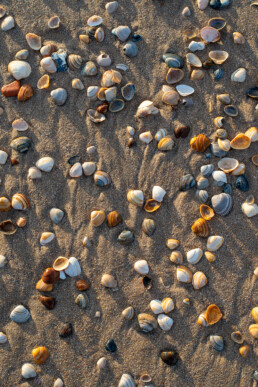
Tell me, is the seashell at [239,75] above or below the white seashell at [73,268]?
above

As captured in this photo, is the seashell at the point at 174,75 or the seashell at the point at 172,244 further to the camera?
the seashell at the point at 174,75

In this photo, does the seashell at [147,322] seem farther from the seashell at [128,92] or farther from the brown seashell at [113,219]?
the seashell at [128,92]

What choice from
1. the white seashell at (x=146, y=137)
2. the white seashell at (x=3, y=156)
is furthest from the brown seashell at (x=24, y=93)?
the white seashell at (x=146, y=137)

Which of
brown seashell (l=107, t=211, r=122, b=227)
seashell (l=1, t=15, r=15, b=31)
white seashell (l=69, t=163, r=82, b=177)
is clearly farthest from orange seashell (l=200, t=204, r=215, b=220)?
seashell (l=1, t=15, r=15, b=31)

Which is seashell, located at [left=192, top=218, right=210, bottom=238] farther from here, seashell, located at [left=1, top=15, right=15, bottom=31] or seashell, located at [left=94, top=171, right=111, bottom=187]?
seashell, located at [left=1, top=15, right=15, bottom=31]

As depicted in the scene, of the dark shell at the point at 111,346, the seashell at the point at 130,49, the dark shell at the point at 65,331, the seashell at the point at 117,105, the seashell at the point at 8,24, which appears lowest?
the dark shell at the point at 111,346

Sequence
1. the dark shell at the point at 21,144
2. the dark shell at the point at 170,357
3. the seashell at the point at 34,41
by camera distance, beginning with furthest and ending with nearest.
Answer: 1. the seashell at the point at 34,41
2. the dark shell at the point at 21,144
3. the dark shell at the point at 170,357
